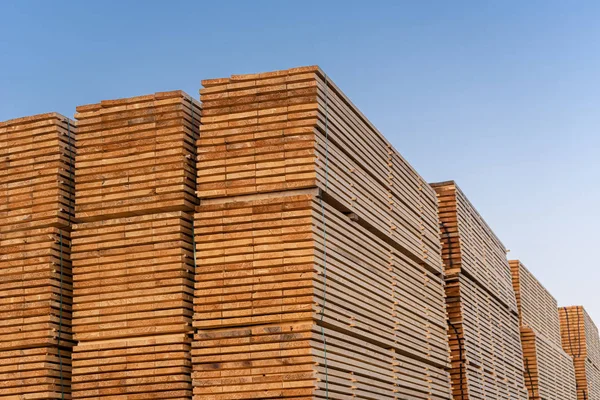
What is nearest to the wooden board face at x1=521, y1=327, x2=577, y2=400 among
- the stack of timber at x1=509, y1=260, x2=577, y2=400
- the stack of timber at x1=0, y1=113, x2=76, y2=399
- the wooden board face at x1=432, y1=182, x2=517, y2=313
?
the stack of timber at x1=509, y1=260, x2=577, y2=400

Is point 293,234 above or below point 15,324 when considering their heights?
above

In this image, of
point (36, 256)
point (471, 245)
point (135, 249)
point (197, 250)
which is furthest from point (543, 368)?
point (36, 256)

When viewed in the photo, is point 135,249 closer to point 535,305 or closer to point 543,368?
point 543,368

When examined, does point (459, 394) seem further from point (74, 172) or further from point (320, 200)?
point (74, 172)

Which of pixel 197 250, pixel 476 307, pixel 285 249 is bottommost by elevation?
pixel 285 249

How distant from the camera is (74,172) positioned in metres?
11.6

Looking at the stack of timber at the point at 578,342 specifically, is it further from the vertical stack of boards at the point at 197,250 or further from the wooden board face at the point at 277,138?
the wooden board face at the point at 277,138

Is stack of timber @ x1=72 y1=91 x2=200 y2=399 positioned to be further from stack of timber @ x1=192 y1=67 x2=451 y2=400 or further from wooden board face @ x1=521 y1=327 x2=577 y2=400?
wooden board face @ x1=521 y1=327 x2=577 y2=400

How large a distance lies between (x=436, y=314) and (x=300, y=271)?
18.3 feet

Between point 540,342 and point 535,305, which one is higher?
point 535,305

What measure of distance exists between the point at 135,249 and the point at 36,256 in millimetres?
1355

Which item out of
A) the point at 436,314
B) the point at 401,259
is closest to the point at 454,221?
the point at 436,314

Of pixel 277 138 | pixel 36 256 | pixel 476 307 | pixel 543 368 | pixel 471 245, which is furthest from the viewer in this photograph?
pixel 543 368

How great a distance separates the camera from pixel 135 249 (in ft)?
35.7
